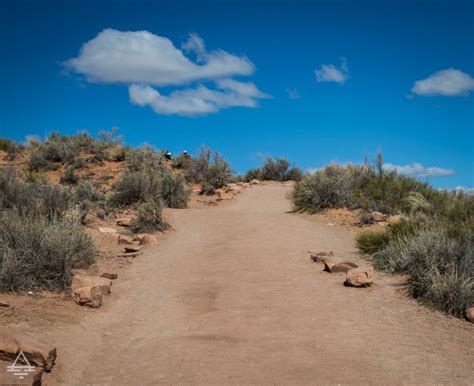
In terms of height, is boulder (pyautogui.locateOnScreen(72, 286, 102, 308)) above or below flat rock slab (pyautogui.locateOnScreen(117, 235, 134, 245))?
below

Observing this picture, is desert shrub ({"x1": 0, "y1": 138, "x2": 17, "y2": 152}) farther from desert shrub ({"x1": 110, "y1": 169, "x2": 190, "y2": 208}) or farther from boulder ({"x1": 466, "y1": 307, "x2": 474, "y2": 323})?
boulder ({"x1": 466, "y1": 307, "x2": 474, "y2": 323})

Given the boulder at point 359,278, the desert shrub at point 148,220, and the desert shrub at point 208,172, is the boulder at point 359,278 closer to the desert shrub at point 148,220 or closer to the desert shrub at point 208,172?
the desert shrub at point 148,220

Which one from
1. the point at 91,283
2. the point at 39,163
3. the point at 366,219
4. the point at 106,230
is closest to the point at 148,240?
the point at 106,230

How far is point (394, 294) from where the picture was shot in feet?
28.5

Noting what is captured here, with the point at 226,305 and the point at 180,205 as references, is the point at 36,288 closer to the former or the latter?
the point at 226,305

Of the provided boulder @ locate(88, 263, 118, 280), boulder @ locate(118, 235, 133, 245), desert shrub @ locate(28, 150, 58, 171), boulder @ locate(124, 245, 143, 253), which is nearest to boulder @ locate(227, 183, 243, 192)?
desert shrub @ locate(28, 150, 58, 171)

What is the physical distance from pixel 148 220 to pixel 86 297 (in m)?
7.12

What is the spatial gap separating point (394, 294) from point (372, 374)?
3431 mm

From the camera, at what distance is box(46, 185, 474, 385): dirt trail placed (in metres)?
5.57

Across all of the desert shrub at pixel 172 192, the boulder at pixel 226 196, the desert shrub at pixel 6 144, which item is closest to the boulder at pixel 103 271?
the desert shrub at pixel 172 192

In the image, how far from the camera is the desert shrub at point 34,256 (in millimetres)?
7781

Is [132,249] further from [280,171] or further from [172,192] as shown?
[280,171]

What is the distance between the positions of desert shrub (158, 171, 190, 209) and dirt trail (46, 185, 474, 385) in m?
7.90

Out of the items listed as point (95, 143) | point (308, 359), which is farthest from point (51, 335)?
point (95, 143)
